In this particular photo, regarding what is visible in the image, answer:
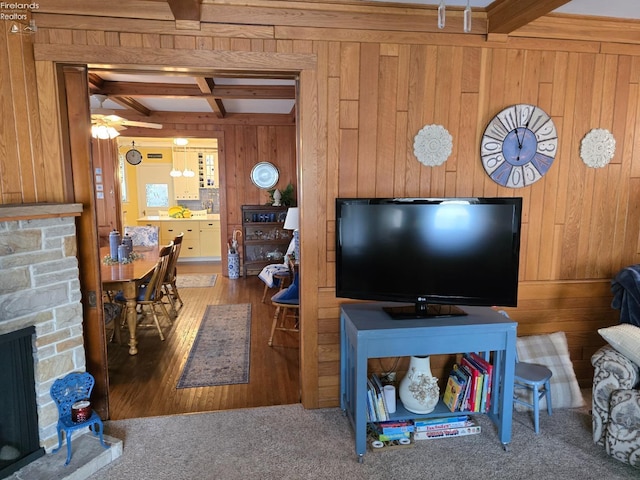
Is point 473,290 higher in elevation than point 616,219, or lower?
lower

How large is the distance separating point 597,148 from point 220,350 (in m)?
3.56

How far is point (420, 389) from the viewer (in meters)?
2.50

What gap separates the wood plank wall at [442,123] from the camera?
8.32 feet

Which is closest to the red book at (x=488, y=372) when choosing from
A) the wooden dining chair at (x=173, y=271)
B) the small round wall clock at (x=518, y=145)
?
the small round wall clock at (x=518, y=145)

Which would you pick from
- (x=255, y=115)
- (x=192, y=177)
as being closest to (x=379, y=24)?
(x=255, y=115)

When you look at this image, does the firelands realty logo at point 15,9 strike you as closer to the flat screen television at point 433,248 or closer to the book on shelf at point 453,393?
the flat screen television at point 433,248

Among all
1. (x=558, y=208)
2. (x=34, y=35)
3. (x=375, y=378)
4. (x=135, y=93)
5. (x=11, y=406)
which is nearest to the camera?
(x=11, y=406)

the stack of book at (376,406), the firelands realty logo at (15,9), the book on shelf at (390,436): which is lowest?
the book on shelf at (390,436)

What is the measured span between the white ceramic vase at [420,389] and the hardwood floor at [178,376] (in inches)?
35.3

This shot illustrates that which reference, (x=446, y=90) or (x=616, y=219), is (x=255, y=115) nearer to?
(x=446, y=90)

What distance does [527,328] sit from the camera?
3.09 meters

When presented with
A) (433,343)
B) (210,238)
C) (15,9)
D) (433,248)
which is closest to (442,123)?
(433,248)

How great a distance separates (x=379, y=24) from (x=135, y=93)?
3.35 m

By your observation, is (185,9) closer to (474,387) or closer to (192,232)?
(474,387)
